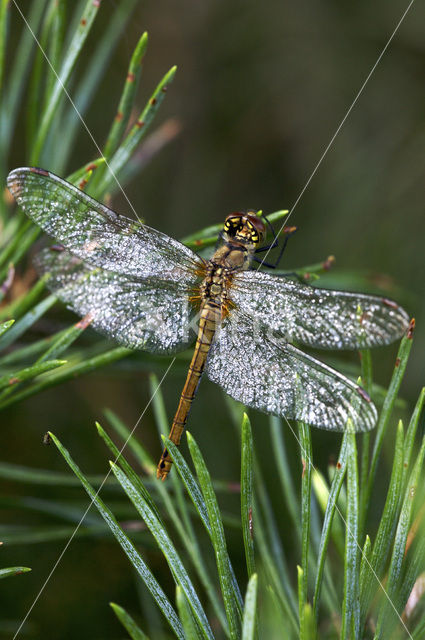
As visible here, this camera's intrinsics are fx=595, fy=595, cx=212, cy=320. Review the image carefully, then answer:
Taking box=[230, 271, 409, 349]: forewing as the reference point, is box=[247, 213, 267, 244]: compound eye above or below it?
above

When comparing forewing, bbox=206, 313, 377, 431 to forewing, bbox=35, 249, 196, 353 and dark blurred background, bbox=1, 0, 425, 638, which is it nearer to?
forewing, bbox=35, 249, 196, 353

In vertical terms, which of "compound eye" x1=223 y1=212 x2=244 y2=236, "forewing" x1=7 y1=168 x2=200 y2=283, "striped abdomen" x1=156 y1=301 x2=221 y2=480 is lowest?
"striped abdomen" x1=156 y1=301 x2=221 y2=480

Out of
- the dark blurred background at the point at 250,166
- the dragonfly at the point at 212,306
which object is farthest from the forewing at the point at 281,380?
the dark blurred background at the point at 250,166

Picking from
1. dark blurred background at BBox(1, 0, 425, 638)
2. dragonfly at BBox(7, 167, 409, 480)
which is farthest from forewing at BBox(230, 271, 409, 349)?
dark blurred background at BBox(1, 0, 425, 638)

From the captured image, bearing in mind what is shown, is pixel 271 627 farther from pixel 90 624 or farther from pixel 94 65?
pixel 94 65

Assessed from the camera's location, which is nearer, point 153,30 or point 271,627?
point 271,627

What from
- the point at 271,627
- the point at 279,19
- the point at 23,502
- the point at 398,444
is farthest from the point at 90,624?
the point at 279,19

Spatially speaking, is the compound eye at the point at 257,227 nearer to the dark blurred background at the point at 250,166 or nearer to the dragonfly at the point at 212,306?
the dragonfly at the point at 212,306
